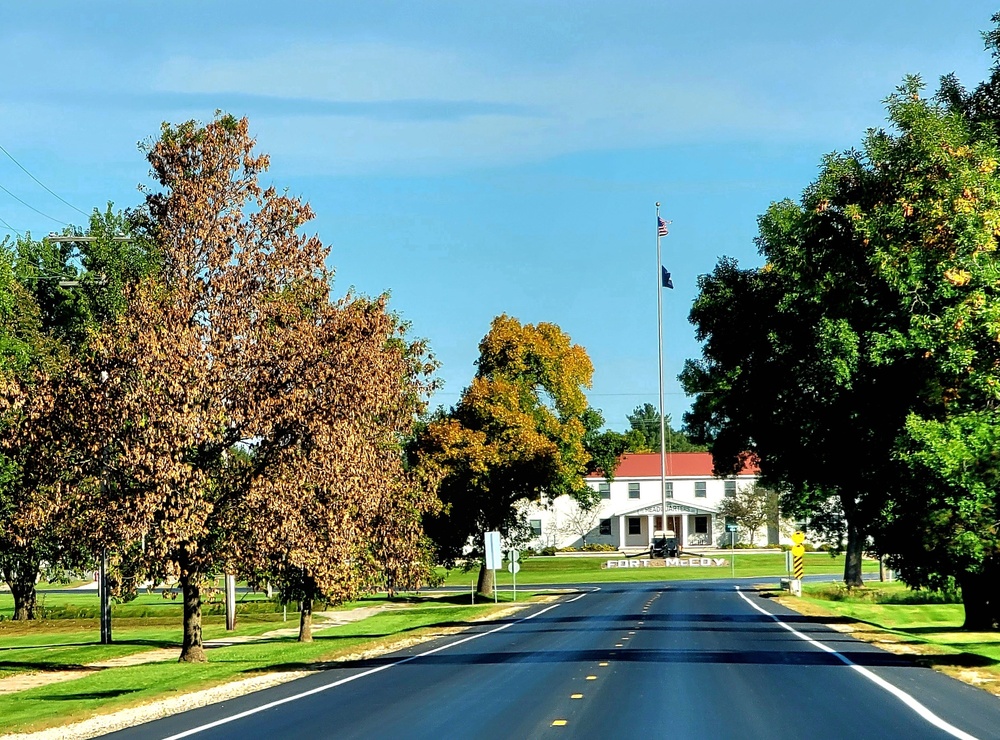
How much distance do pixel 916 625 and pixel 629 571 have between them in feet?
157

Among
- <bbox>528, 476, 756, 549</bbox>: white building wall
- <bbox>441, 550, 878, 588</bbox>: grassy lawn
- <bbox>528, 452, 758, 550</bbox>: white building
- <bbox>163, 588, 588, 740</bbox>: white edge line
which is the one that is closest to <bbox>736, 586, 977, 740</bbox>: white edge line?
<bbox>163, 588, 588, 740</bbox>: white edge line

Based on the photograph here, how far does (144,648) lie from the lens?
35.3 meters

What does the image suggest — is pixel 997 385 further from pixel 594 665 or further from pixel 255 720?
pixel 255 720


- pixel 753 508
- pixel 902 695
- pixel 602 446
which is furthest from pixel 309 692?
pixel 753 508

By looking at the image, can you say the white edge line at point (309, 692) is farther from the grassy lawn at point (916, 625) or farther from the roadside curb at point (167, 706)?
the grassy lawn at point (916, 625)

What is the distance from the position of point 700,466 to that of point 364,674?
333ft

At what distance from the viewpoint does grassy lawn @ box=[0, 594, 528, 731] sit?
1984 centimetres

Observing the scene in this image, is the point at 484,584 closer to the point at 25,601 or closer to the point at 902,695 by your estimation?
the point at 25,601

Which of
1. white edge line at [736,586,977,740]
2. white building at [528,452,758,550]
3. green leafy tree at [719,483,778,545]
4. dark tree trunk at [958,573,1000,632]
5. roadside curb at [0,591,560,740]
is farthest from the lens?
white building at [528,452,758,550]

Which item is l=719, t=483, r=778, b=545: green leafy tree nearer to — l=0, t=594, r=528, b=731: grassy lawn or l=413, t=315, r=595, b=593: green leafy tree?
l=413, t=315, r=595, b=593: green leafy tree

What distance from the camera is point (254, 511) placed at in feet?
87.8

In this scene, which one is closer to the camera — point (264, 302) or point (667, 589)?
point (264, 302)

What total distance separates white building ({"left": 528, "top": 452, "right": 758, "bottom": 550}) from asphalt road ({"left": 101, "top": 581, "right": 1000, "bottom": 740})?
8672 centimetres

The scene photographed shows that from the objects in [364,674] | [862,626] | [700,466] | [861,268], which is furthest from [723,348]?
[700,466]
